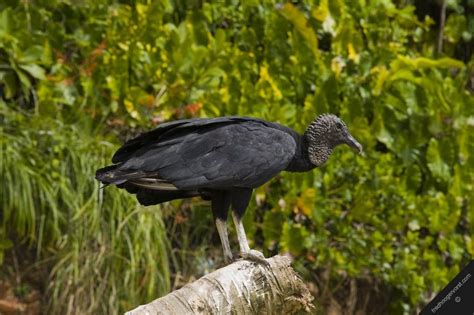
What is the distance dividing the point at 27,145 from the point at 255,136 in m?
2.37

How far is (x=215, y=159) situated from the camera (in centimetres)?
315

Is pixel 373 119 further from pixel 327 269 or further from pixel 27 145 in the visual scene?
pixel 27 145

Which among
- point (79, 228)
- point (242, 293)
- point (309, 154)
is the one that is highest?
point (309, 154)

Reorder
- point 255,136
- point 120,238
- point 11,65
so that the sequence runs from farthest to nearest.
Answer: point 11,65
point 120,238
point 255,136

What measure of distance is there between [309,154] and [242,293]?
1.82 feet

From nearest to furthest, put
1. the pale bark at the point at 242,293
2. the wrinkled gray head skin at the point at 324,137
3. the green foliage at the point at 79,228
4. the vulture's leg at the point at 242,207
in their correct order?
1. the pale bark at the point at 242,293
2. the vulture's leg at the point at 242,207
3. the wrinkled gray head skin at the point at 324,137
4. the green foliage at the point at 79,228

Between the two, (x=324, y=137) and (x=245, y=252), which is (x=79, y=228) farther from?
(x=324, y=137)

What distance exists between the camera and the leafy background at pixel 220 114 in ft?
17.1

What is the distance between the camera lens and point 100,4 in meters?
5.89

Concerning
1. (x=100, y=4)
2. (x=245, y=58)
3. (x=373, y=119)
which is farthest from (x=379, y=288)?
(x=100, y=4)

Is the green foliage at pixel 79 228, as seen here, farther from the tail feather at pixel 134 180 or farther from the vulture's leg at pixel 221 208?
the tail feather at pixel 134 180

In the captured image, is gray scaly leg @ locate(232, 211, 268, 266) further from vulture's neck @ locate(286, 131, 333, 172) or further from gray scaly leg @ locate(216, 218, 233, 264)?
vulture's neck @ locate(286, 131, 333, 172)

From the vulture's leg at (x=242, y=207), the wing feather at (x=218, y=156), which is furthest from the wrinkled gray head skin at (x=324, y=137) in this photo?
the vulture's leg at (x=242, y=207)

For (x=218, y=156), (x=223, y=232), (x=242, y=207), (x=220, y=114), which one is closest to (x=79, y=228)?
(x=220, y=114)
